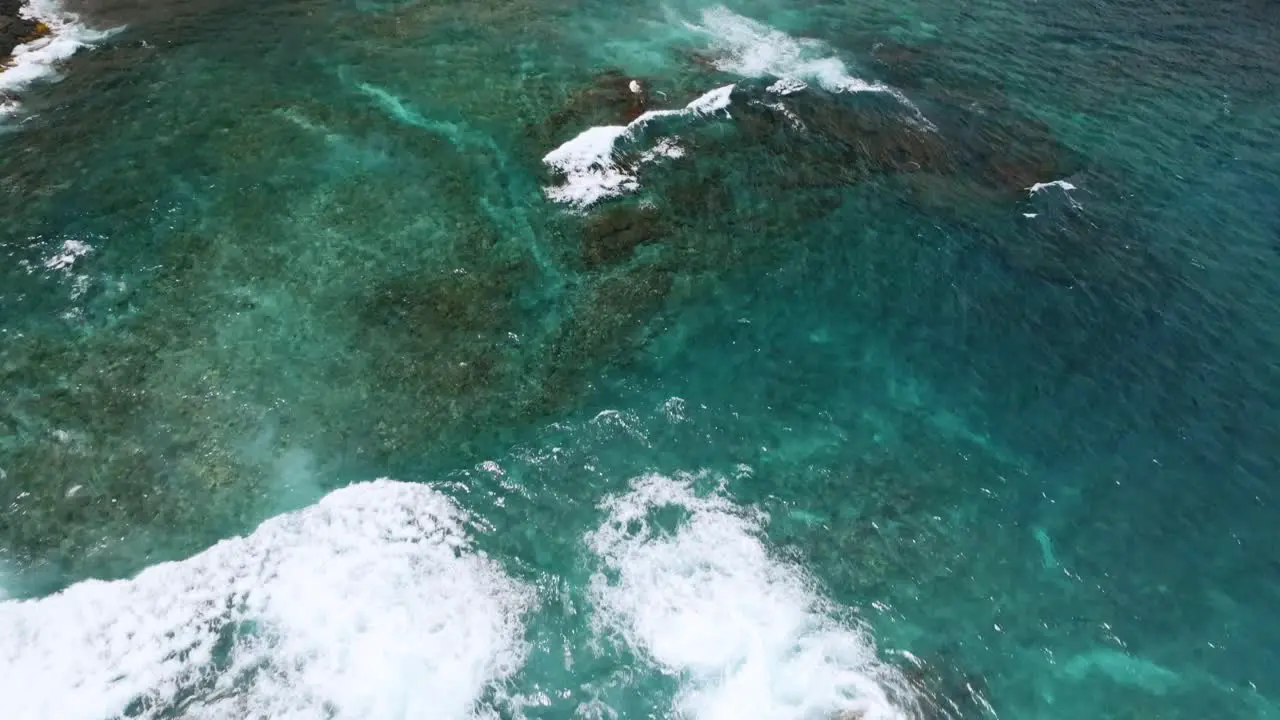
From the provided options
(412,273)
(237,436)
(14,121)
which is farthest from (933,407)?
(14,121)

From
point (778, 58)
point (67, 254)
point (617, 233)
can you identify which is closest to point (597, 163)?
point (617, 233)

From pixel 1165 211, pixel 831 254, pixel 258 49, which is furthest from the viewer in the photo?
pixel 258 49

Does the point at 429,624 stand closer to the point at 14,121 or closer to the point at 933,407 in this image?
the point at 933,407

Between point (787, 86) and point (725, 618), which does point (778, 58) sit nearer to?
point (787, 86)

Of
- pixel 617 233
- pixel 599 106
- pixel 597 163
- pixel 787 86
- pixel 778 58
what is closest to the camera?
pixel 617 233

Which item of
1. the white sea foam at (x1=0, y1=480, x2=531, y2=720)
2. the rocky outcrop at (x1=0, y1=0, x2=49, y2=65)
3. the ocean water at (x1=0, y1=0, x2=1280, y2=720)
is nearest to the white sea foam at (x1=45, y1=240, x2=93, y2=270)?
the ocean water at (x1=0, y1=0, x2=1280, y2=720)

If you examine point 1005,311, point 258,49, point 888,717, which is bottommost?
point 888,717
